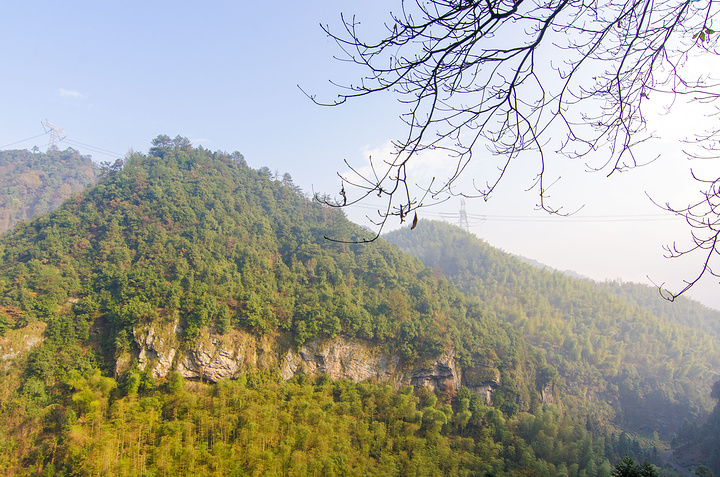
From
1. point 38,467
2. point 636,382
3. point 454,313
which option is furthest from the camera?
point 636,382

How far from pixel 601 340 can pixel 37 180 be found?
74.8 m

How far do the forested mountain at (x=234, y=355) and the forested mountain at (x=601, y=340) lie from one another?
6.54 m

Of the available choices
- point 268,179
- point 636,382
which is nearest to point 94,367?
point 268,179

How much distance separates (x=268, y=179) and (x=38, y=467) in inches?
1107

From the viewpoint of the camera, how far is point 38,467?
32.6 feet

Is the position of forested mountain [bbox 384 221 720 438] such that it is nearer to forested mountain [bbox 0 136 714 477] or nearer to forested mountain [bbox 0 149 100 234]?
forested mountain [bbox 0 136 714 477]

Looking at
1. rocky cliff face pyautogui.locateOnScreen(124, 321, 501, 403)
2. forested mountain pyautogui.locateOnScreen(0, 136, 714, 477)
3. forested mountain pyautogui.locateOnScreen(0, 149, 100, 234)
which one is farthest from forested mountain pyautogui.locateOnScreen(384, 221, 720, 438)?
forested mountain pyautogui.locateOnScreen(0, 149, 100, 234)

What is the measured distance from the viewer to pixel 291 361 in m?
17.1

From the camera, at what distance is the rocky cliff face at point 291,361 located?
1418 cm

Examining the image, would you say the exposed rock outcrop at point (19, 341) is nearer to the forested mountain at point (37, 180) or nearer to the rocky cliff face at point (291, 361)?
the rocky cliff face at point (291, 361)

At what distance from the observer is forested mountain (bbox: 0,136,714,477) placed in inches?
434

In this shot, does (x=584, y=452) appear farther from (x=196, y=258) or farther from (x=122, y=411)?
(x=196, y=258)

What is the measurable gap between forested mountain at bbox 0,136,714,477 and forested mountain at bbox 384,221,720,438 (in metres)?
6.54

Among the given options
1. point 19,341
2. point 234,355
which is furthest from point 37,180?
point 234,355
